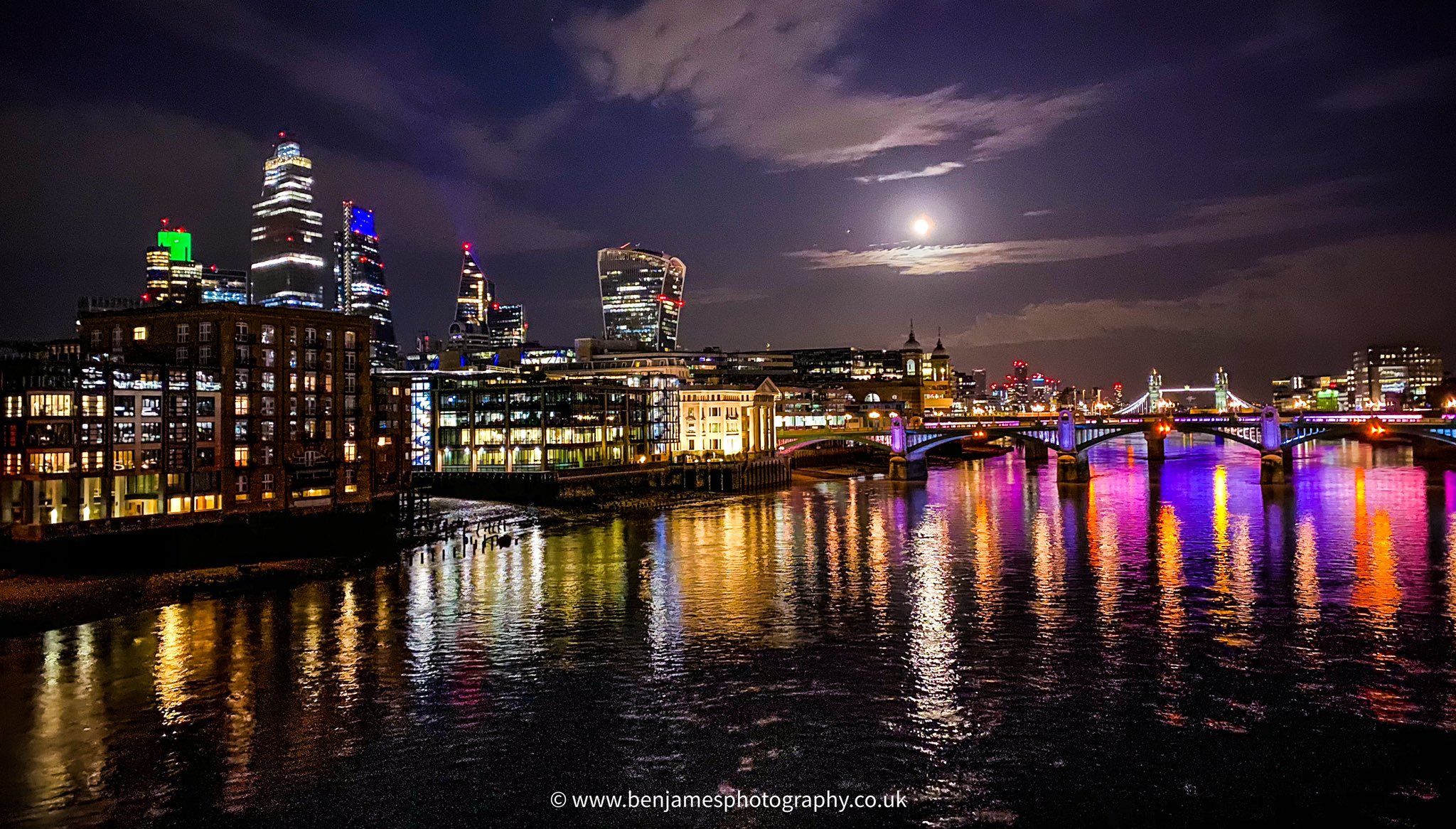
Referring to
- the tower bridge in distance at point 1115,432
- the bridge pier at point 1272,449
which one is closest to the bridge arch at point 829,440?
the tower bridge in distance at point 1115,432

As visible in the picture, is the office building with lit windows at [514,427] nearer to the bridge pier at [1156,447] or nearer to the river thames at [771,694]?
the river thames at [771,694]

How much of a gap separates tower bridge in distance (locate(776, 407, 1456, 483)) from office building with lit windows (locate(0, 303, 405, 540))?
69953 millimetres

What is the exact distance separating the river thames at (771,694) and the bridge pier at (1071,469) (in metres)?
50.4

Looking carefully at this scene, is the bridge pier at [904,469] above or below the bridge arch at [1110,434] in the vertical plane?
below

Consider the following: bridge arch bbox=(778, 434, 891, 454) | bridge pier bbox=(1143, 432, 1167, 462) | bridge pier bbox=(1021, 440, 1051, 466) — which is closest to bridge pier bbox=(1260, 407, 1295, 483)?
bridge pier bbox=(1143, 432, 1167, 462)

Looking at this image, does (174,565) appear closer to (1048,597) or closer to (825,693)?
(825,693)

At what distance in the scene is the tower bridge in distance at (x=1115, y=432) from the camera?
99938mm

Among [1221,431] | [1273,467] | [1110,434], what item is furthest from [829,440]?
[1273,467]

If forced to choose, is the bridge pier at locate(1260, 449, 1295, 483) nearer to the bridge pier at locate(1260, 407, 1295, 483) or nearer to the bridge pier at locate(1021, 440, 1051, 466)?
the bridge pier at locate(1260, 407, 1295, 483)

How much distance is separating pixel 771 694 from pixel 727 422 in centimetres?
10552

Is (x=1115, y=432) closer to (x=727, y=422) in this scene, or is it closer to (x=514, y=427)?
(x=727, y=422)

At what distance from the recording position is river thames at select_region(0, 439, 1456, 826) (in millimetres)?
23766

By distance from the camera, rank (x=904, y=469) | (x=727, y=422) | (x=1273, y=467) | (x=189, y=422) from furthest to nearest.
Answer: (x=727, y=422) < (x=904, y=469) < (x=1273, y=467) < (x=189, y=422)

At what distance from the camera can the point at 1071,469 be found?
110812 millimetres
